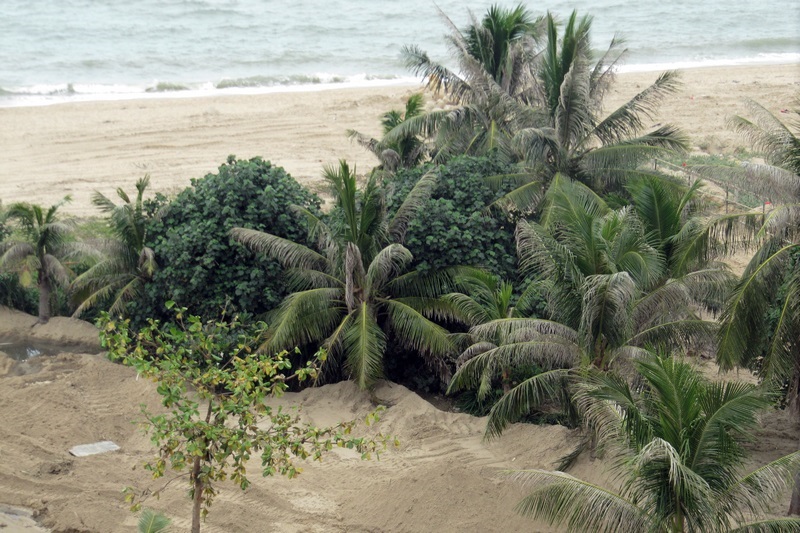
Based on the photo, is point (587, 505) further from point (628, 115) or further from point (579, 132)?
point (628, 115)

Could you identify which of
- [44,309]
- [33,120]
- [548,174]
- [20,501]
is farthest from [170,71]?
[20,501]

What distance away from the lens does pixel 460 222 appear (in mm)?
16578

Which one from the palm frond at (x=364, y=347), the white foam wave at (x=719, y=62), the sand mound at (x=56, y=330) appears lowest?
the sand mound at (x=56, y=330)

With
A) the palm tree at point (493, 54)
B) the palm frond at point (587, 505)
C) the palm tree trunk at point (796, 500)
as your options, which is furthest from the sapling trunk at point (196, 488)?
the palm tree at point (493, 54)

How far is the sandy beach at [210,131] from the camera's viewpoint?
27.5 m

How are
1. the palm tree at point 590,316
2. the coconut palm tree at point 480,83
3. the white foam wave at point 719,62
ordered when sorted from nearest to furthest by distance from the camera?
the palm tree at point 590,316
the coconut palm tree at point 480,83
the white foam wave at point 719,62

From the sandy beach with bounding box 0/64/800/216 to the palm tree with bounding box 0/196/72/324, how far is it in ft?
23.0

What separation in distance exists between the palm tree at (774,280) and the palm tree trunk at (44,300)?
12638mm

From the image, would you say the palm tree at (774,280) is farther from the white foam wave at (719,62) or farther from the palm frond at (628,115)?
the white foam wave at (719,62)

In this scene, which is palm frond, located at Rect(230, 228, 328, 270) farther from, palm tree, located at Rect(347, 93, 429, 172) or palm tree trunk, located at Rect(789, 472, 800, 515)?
palm tree trunk, located at Rect(789, 472, 800, 515)

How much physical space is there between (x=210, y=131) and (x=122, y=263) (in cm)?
1515

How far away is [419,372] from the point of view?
16.5 metres

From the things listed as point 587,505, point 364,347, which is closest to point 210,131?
point 364,347

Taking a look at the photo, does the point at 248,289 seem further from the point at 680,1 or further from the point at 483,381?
the point at 680,1
